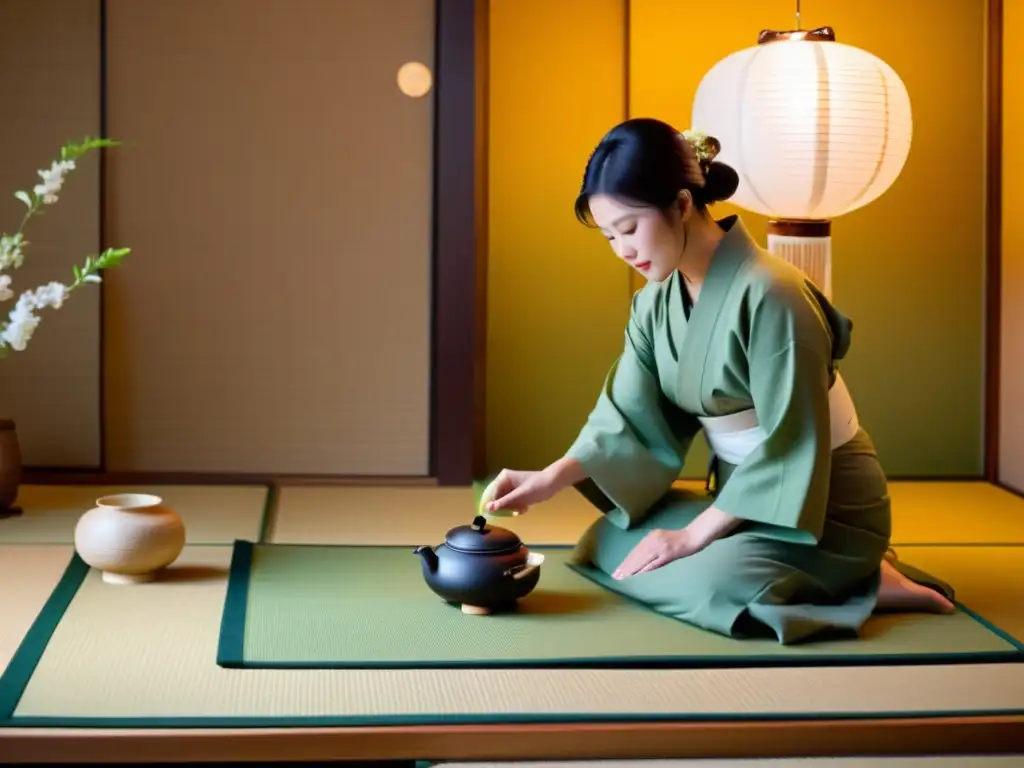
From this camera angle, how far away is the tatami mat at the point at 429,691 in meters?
2.28

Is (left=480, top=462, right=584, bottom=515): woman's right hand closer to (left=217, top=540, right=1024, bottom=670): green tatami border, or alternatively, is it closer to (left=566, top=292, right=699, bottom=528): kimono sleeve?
(left=566, top=292, right=699, bottom=528): kimono sleeve

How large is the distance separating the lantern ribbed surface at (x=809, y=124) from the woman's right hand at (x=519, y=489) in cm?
118

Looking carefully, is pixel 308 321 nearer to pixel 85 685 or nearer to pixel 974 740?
pixel 85 685

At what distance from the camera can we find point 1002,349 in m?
4.90

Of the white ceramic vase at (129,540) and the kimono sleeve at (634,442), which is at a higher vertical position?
the kimono sleeve at (634,442)

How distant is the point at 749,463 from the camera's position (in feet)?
9.41

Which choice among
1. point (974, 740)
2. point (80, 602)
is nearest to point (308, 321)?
point (80, 602)

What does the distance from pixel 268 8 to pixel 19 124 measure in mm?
851

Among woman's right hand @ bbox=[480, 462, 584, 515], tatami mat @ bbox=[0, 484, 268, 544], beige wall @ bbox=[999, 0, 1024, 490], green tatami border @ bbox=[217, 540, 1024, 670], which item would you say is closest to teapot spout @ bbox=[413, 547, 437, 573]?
woman's right hand @ bbox=[480, 462, 584, 515]

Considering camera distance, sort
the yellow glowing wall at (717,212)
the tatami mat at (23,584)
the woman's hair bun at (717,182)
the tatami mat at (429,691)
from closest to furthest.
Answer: the tatami mat at (429,691)
the tatami mat at (23,584)
the woman's hair bun at (717,182)
the yellow glowing wall at (717,212)

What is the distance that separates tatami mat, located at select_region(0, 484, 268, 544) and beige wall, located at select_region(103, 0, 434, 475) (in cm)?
23

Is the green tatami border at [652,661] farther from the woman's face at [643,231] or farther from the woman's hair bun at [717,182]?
the woman's hair bun at [717,182]

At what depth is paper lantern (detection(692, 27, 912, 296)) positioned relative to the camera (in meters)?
3.74

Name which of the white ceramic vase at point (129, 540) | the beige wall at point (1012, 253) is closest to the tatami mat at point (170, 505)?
the white ceramic vase at point (129, 540)
